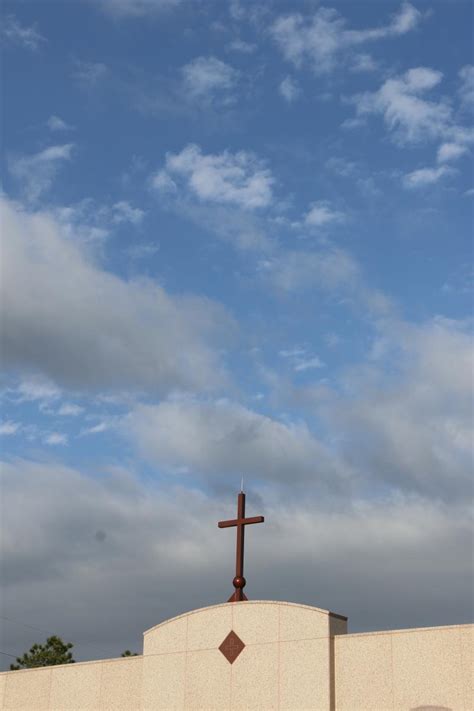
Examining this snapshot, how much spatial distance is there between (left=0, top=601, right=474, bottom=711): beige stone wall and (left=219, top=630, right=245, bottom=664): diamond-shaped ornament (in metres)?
0.18

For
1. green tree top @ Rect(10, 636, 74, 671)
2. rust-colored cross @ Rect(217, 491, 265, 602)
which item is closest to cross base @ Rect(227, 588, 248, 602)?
rust-colored cross @ Rect(217, 491, 265, 602)

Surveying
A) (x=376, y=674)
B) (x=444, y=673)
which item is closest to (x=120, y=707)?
(x=376, y=674)

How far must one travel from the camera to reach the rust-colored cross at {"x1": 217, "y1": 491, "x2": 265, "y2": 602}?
116 feet

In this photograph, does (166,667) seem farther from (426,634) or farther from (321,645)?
(426,634)

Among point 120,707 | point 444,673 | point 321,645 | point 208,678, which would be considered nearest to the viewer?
point 444,673

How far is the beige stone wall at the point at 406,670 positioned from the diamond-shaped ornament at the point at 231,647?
3.82m

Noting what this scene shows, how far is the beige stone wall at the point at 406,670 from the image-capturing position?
29047mm

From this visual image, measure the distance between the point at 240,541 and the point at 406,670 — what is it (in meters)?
8.50

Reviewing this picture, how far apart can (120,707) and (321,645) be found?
30.5 feet

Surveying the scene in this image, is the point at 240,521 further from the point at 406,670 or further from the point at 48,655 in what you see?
the point at 48,655

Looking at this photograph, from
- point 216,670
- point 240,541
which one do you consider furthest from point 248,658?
point 240,541

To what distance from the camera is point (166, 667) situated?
117ft

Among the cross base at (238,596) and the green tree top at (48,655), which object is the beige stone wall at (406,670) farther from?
the green tree top at (48,655)

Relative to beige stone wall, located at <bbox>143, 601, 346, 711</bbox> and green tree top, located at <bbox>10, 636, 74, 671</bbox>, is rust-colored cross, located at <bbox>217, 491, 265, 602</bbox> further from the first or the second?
green tree top, located at <bbox>10, 636, 74, 671</bbox>
